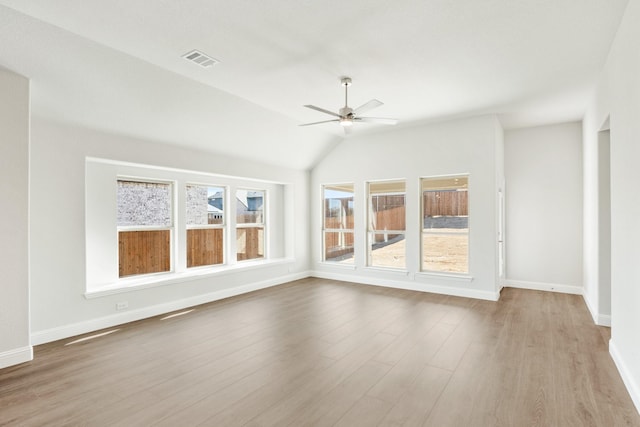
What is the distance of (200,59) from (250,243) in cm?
407

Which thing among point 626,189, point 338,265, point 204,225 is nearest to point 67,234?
point 204,225

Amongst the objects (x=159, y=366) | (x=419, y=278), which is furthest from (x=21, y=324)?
(x=419, y=278)

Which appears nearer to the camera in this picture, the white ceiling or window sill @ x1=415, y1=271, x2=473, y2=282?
the white ceiling

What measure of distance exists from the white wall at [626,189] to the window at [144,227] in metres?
5.55

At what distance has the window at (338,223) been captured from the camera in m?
7.22

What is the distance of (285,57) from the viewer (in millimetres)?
3402

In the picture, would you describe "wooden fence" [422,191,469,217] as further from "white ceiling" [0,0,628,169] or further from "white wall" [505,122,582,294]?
"white ceiling" [0,0,628,169]

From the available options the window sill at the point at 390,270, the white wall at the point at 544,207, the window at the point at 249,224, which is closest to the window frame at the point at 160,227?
the window at the point at 249,224

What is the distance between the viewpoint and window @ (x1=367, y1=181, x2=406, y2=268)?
648 centimetres

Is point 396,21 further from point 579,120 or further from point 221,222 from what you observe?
point 579,120

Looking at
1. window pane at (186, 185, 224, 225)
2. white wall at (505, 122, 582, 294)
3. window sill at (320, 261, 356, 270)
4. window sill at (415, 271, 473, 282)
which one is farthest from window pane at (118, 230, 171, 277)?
white wall at (505, 122, 582, 294)

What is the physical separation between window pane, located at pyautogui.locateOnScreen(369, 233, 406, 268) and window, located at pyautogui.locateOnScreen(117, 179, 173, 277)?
386 centimetres

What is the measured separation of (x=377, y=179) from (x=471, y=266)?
2371mm

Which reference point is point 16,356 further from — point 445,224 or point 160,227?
point 445,224
